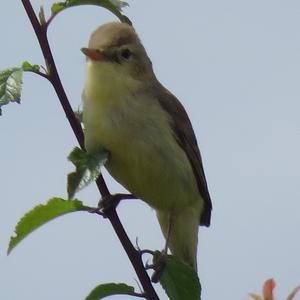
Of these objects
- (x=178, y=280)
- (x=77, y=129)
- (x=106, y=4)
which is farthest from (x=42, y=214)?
(x=106, y=4)

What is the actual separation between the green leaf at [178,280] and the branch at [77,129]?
37cm

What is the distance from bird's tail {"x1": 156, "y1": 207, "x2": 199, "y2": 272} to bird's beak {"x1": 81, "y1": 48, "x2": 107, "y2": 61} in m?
1.43

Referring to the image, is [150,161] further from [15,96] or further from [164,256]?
[15,96]

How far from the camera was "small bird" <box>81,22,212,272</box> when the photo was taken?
14.2ft

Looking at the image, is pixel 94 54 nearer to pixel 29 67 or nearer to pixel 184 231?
pixel 29 67

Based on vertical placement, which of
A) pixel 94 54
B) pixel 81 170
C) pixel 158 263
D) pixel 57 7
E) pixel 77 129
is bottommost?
pixel 158 263

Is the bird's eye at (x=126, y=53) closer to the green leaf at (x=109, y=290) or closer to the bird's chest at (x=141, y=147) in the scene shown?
the bird's chest at (x=141, y=147)

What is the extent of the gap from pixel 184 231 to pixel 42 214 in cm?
226

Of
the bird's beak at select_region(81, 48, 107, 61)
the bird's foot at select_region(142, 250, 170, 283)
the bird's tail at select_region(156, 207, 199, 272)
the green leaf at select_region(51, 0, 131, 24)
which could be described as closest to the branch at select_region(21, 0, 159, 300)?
the green leaf at select_region(51, 0, 131, 24)

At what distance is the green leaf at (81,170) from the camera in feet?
10.6

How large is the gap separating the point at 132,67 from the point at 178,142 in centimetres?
73

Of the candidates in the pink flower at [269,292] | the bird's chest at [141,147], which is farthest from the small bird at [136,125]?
the pink flower at [269,292]

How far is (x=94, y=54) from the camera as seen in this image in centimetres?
427

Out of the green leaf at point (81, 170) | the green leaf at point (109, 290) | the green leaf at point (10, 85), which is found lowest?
the green leaf at point (109, 290)
